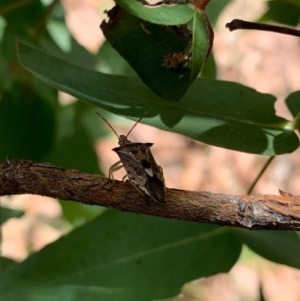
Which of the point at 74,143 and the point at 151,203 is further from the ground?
the point at 151,203

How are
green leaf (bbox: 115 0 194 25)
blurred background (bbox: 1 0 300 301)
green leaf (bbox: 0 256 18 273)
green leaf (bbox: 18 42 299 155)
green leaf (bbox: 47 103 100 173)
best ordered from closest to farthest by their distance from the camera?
green leaf (bbox: 115 0 194 25) < green leaf (bbox: 18 42 299 155) < green leaf (bbox: 0 256 18 273) < green leaf (bbox: 47 103 100 173) < blurred background (bbox: 1 0 300 301)

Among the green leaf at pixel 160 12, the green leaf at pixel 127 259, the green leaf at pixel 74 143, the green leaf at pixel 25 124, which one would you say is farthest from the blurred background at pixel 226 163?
the green leaf at pixel 160 12

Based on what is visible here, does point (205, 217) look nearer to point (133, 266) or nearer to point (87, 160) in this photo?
point (133, 266)

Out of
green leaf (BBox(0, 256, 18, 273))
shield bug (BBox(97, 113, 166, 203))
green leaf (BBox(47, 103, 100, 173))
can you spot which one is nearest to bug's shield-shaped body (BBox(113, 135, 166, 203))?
shield bug (BBox(97, 113, 166, 203))

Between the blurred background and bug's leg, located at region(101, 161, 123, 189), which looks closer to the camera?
bug's leg, located at region(101, 161, 123, 189)

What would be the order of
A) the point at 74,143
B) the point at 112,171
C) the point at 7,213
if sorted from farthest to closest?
1. the point at 74,143
2. the point at 7,213
3. the point at 112,171

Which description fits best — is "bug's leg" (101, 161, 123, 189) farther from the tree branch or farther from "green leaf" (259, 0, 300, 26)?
"green leaf" (259, 0, 300, 26)

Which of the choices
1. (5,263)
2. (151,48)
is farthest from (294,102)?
(5,263)

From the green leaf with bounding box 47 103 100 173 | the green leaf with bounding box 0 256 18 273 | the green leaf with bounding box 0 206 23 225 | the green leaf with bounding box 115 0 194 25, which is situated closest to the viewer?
the green leaf with bounding box 115 0 194 25

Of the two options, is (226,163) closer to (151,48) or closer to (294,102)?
(294,102)
